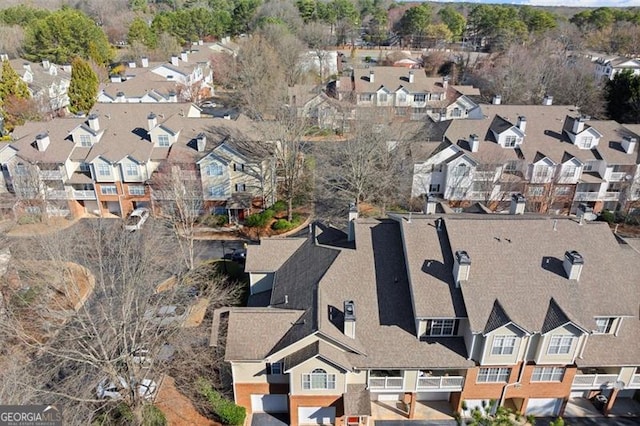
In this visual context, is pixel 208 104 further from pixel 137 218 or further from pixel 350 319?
pixel 350 319

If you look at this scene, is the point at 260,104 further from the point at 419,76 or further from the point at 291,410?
the point at 291,410

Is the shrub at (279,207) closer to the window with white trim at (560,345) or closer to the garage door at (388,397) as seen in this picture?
the garage door at (388,397)

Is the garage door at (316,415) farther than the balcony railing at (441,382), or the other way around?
the garage door at (316,415)

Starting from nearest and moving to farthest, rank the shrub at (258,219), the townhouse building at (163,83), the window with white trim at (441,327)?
1. the window with white trim at (441,327)
2. the shrub at (258,219)
3. the townhouse building at (163,83)

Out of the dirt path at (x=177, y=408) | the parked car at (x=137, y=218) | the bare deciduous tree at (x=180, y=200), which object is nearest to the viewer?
the dirt path at (x=177, y=408)

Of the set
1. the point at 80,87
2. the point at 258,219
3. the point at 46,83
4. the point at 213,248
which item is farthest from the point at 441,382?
the point at 46,83

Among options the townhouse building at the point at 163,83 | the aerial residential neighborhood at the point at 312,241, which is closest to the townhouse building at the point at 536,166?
the aerial residential neighborhood at the point at 312,241

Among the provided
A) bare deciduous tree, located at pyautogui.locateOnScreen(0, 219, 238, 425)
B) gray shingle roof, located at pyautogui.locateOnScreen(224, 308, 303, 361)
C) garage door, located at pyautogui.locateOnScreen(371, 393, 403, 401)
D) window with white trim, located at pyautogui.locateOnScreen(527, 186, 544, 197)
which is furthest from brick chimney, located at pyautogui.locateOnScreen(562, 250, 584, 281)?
window with white trim, located at pyautogui.locateOnScreen(527, 186, 544, 197)
